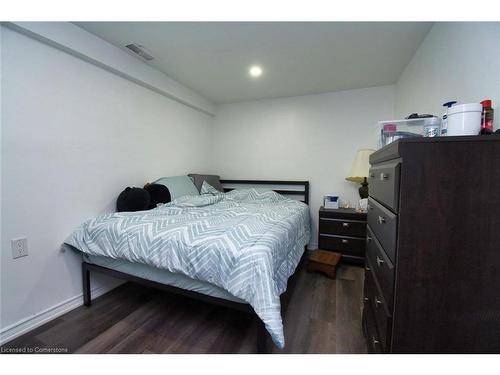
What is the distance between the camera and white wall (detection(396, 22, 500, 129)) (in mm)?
1030

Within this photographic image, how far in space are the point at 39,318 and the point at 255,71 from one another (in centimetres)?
283

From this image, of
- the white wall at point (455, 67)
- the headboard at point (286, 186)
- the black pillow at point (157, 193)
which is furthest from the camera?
the headboard at point (286, 186)

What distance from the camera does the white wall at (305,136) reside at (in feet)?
9.63

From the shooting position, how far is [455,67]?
52.7 inches

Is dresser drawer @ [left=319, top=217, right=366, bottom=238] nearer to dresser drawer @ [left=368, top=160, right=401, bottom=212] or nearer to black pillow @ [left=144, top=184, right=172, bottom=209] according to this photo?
dresser drawer @ [left=368, top=160, right=401, bottom=212]

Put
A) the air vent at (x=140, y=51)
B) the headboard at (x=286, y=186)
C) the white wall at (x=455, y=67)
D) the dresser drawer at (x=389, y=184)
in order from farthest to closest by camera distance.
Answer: the headboard at (x=286, y=186) < the air vent at (x=140, y=51) < the white wall at (x=455, y=67) < the dresser drawer at (x=389, y=184)

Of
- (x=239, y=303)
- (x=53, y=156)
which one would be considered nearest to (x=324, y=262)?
(x=239, y=303)

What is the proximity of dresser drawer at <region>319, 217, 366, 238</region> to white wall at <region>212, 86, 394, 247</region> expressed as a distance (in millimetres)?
491

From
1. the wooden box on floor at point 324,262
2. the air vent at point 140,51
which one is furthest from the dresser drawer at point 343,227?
the air vent at point 140,51

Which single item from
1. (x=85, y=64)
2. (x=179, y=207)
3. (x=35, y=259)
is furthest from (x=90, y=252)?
(x=85, y=64)

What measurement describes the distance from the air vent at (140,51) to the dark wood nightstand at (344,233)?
2.50 metres

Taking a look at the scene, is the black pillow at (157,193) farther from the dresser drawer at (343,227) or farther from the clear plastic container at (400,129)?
the clear plastic container at (400,129)

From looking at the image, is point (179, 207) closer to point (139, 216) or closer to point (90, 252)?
point (139, 216)
